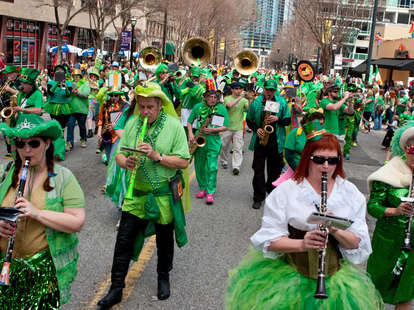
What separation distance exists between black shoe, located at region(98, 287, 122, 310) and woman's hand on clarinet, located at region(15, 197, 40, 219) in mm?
1659

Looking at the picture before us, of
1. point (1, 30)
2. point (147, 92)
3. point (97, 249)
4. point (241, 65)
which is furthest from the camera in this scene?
point (1, 30)

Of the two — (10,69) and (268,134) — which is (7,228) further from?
(10,69)

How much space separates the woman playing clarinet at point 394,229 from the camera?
3920 millimetres

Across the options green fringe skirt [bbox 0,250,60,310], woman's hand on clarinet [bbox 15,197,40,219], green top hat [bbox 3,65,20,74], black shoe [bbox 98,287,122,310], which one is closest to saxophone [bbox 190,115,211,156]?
black shoe [bbox 98,287,122,310]

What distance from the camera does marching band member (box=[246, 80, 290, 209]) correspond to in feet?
26.3

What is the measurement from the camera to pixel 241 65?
43.6ft

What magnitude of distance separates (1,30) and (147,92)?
32.0m

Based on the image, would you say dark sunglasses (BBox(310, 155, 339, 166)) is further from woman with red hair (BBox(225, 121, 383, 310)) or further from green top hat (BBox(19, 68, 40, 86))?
green top hat (BBox(19, 68, 40, 86))

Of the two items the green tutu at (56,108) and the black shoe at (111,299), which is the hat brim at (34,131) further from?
the green tutu at (56,108)

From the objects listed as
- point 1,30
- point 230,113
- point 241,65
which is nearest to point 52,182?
point 230,113

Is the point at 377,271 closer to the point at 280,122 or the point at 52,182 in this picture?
the point at 52,182

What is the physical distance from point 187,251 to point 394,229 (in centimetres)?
268

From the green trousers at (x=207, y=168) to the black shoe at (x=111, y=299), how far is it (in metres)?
3.90

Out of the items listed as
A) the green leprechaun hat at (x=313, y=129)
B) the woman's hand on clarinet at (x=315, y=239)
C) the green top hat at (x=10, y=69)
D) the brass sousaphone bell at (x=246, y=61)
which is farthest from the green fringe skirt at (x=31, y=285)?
the brass sousaphone bell at (x=246, y=61)
